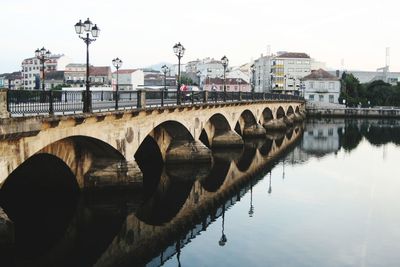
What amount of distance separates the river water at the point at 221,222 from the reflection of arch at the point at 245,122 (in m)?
18.1

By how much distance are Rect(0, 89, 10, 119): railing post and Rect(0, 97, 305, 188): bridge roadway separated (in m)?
0.28

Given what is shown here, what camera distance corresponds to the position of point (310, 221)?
2064cm

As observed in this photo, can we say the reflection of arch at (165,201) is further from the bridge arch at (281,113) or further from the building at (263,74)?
the building at (263,74)

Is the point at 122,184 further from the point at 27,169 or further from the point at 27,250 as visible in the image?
the point at 27,250

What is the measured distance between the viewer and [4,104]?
14.6 m

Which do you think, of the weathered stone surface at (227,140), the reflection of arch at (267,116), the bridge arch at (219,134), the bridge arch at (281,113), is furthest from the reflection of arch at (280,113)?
the weathered stone surface at (227,140)

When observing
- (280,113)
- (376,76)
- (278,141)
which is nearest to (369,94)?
(280,113)

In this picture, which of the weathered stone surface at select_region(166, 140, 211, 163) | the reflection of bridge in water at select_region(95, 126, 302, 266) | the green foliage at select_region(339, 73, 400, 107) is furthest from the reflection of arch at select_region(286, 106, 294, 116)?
the weathered stone surface at select_region(166, 140, 211, 163)

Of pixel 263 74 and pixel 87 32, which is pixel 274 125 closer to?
pixel 87 32

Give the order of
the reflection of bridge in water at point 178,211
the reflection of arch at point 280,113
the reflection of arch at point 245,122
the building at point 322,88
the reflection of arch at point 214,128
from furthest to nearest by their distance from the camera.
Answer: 1. the building at point 322,88
2. the reflection of arch at point 280,113
3. the reflection of arch at point 245,122
4. the reflection of arch at point 214,128
5. the reflection of bridge in water at point 178,211

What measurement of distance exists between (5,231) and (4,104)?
3803 mm

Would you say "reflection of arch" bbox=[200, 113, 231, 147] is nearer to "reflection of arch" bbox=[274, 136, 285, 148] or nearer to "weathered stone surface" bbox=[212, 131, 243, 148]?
"weathered stone surface" bbox=[212, 131, 243, 148]

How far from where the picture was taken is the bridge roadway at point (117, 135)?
15484 mm

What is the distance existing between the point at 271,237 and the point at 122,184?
7.95 meters
